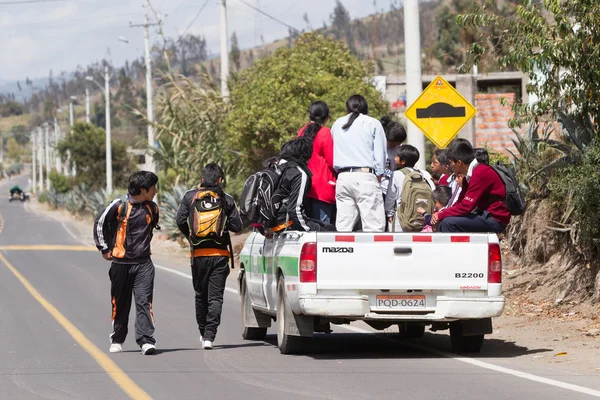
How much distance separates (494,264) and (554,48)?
4.29 metres

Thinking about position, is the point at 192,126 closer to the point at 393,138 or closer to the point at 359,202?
the point at 393,138

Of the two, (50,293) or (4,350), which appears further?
(50,293)

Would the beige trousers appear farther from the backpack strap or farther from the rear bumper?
the backpack strap

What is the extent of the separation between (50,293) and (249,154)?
12.2 m

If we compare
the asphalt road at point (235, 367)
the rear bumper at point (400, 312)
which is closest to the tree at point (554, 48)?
the asphalt road at point (235, 367)

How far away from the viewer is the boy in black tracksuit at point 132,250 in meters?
11.9

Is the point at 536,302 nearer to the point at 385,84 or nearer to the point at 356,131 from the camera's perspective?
the point at 356,131

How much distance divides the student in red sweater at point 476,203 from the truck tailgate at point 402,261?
791 millimetres

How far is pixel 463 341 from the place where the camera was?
38.8 ft

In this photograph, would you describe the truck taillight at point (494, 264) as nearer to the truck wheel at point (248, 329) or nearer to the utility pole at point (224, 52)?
the truck wheel at point (248, 329)

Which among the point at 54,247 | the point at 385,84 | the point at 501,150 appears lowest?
the point at 54,247

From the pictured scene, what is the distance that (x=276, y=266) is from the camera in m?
11.9

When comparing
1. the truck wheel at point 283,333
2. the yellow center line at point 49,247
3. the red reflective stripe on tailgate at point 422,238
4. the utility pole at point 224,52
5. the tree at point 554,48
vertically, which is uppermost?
the utility pole at point 224,52

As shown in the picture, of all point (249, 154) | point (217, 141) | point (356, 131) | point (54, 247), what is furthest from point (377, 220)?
point (54, 247)
